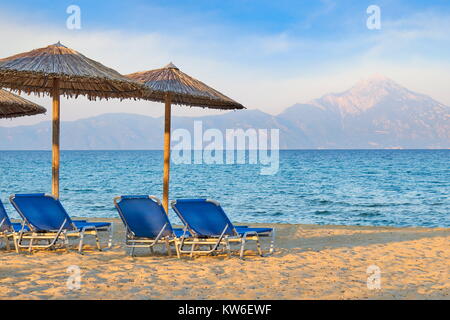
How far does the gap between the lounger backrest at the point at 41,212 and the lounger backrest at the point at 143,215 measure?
25.7 inches

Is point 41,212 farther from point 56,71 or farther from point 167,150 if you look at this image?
point 167,150

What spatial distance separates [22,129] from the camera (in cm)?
18125

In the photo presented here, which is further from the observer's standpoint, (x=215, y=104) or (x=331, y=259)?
(x=215, y=104)

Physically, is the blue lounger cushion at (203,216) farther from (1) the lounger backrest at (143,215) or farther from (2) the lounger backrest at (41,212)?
(2) the lounger backrest at (41,212)

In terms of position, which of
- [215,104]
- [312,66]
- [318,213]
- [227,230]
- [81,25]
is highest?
[312,66]

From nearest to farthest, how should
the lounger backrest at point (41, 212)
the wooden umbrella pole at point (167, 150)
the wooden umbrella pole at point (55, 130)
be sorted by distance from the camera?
the lounger backrest at point (41, 212) < the wooden umbrella pole at point (55, 130) < the wooden umbrella pole at point (167, 150)

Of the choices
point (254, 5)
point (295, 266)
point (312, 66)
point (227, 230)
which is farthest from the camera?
point (312, 66)

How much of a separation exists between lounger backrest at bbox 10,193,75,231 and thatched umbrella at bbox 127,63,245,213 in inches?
81.8

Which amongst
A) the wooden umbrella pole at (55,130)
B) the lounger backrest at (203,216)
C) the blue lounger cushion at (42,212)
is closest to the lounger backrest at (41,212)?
the blue lounger cushion at (42,212)

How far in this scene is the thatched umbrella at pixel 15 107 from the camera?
8.35 meters

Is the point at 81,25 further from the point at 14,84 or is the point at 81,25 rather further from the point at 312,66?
the point at 312,66
